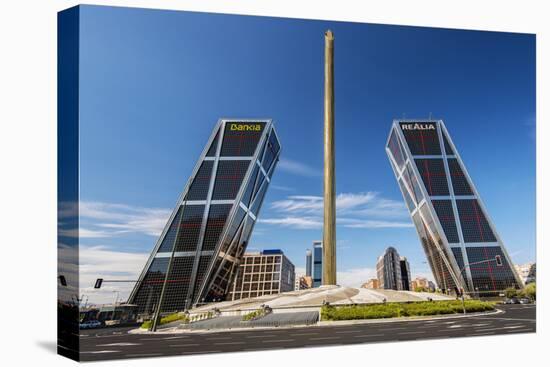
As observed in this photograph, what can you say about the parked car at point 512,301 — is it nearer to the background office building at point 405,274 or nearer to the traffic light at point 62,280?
the background office building at point 405,274

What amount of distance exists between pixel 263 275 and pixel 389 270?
2.88 metres

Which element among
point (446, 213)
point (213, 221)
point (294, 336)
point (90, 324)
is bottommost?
point (90, 324)

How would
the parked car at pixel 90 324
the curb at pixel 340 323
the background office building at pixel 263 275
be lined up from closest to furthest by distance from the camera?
1. the parked car at pixel 90 324
2. the curb at pixel 340 323
3. the background office building at pixel 263 275

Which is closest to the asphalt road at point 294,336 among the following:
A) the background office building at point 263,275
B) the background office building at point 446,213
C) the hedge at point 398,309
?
the hedge at point 398,309

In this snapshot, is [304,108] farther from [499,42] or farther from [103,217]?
[103,217]

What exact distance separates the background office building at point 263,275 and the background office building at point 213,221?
0.29m

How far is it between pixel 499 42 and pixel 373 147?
3.69 meters

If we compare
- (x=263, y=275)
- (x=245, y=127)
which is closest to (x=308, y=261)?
(x=263, y=275)

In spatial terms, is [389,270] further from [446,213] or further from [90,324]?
[90,324]

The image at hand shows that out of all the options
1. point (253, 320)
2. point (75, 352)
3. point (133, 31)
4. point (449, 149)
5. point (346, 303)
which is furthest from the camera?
point (449, 149)

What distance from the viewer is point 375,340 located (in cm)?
1260

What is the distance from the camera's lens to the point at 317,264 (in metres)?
15.3

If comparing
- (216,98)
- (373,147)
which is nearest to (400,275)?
(373,147)

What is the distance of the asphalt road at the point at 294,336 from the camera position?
10609 millimetres
